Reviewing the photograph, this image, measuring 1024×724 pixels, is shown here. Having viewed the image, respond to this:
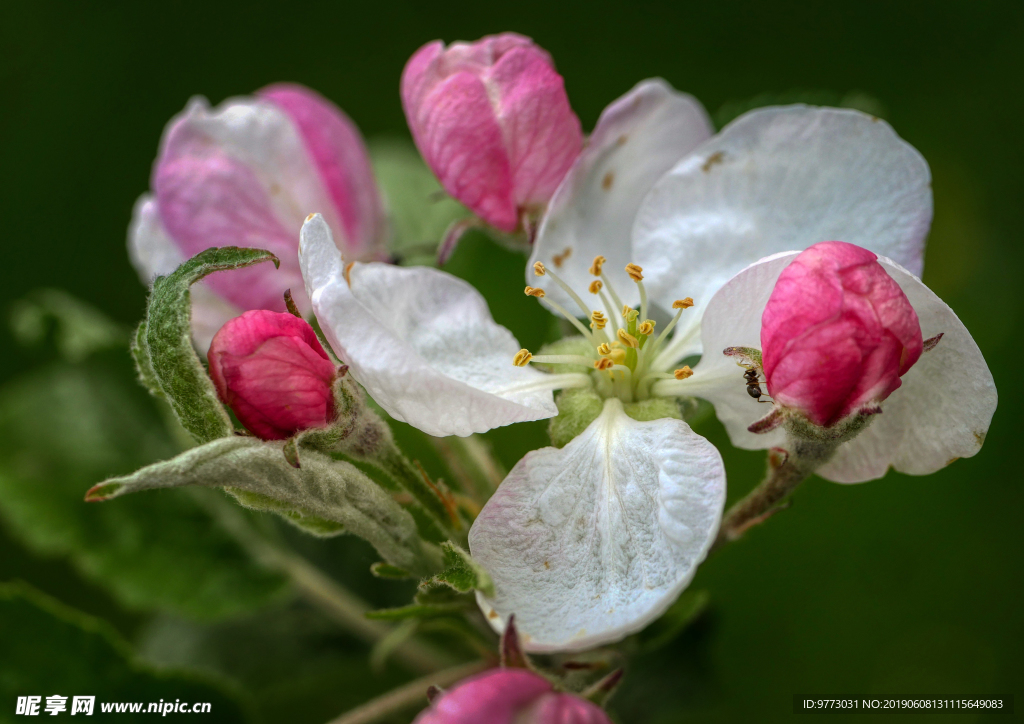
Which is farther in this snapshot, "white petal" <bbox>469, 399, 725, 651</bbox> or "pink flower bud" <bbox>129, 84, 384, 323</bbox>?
"pink flower bud" <bbox>129, 84, 384, 323</bbox>

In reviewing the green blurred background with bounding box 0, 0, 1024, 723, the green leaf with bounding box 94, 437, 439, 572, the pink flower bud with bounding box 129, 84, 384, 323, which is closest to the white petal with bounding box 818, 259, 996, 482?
the green leaf with bounding box 94, 437, 439, 572

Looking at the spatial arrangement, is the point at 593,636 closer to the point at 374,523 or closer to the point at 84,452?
the point at 374,523

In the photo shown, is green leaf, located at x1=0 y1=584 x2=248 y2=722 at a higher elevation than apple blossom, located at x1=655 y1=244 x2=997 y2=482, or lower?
lower

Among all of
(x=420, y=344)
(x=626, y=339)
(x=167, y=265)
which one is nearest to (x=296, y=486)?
(x=420, y=344)

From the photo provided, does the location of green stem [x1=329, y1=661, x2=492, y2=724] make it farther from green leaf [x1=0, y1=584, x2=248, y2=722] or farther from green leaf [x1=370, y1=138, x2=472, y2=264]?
green leaf [x1=370, y1=138, x2=472, y2=264]

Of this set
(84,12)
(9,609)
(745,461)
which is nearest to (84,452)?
(9,609)

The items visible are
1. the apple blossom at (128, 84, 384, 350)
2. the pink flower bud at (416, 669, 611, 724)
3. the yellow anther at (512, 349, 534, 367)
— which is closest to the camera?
→ the pink flower bud at (416, 669, 611, 724)
